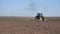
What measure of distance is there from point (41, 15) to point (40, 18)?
1178mm

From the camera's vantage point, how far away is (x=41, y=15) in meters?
36.2

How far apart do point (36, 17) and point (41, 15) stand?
1.27m

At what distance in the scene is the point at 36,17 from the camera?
117 ft

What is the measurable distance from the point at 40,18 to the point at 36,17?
102cm

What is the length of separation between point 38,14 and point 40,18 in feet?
4.06

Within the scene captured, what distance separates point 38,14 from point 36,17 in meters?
0.84

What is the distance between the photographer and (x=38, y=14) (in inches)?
1419

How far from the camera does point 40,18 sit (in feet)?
116

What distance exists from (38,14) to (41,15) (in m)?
0.72
